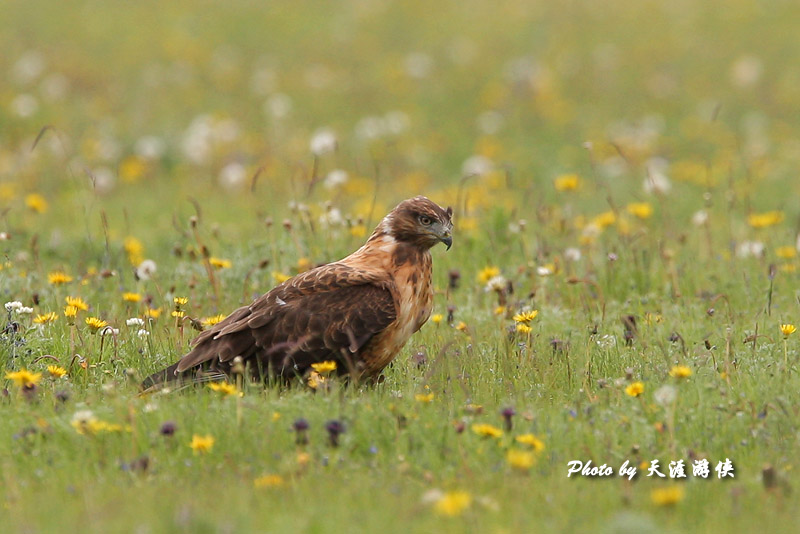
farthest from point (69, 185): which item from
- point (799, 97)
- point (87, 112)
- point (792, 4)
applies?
point (792, 4)

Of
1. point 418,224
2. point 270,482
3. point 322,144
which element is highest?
point 322,144

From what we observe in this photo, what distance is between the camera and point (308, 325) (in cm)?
603

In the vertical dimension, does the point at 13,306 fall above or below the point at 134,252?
above

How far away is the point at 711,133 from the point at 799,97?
7.35 feet

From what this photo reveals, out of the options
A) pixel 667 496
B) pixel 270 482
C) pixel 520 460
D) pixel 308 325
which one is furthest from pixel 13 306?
pixel 667 496

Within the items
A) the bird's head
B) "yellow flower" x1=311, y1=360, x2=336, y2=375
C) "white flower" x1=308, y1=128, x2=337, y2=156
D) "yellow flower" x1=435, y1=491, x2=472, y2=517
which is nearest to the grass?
"yellow flower" x1=435, y1=491, x2=472, y2=517

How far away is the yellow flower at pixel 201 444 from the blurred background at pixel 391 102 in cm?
677

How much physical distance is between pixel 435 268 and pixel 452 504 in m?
5.03

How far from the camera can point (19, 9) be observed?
2147 cm

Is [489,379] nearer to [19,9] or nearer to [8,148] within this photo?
[8,148]

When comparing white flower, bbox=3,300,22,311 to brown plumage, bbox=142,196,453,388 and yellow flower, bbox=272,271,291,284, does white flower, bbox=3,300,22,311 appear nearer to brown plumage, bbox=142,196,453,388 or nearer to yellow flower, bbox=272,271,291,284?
brown plumage, bbox=142,196,453,388

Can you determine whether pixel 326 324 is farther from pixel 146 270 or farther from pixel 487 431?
pixel 146 270

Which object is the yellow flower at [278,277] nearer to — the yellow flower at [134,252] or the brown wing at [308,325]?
the yellow flower at [134,252]

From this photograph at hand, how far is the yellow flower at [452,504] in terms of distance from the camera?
12.4ft
